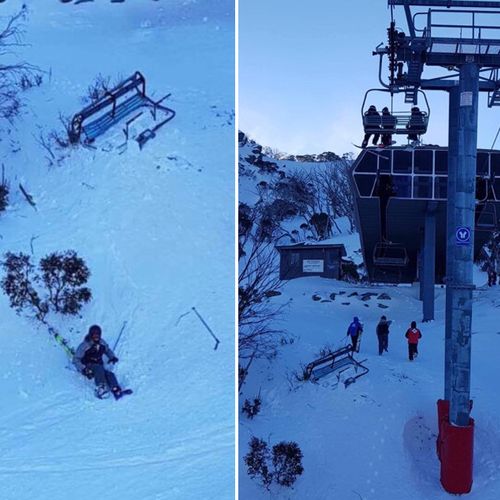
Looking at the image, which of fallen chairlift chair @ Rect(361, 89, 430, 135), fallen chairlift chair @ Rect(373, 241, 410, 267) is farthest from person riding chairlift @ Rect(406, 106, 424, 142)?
fallen chairlift chair @ Rect(373, 241, 410, 267)

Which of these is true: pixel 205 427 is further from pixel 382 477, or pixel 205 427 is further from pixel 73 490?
pixel 382 477

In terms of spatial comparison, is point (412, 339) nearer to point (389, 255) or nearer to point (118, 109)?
point (389, 255)

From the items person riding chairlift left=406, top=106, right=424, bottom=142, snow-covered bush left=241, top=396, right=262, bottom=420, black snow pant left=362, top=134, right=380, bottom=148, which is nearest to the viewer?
person riding chairlift left=406, top=106, right=424, bottom=142

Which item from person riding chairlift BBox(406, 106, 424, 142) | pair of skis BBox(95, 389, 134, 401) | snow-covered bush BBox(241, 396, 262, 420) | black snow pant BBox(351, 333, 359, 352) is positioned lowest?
snow-covered bush BBox(241, 396, 262, 420)

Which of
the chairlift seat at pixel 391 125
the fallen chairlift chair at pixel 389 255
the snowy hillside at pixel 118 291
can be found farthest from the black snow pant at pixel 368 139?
the fallen chairlift chair at pixel 389 255

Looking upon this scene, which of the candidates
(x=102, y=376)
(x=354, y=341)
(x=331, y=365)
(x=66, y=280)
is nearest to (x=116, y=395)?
(x=102, y=376)

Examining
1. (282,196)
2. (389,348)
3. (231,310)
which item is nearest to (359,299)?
(389,348)

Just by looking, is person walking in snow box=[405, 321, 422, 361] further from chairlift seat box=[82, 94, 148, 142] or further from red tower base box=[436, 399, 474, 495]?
chairlift seat box=[82, 94, 148, 142]
